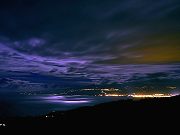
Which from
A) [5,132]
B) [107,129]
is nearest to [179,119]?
[107,129]

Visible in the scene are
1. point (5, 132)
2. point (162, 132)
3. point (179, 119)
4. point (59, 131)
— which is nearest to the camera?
point (162, 132)

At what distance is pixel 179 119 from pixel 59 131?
1565 cm

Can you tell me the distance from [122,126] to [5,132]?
18.2m

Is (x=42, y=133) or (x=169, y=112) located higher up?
(x=169, y=112)

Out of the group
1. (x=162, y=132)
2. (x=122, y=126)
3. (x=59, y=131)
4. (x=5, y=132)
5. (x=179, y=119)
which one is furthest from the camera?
(x=5, y=132)

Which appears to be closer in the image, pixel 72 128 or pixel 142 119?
pixel 142 119

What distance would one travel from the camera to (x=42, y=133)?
99.9 ft

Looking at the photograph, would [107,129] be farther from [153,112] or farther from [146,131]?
[153,112]

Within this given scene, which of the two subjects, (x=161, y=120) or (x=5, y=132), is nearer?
(x=161, y=120)

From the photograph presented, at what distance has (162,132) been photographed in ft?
73.2

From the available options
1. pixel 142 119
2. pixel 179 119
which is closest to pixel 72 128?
pixel 142 119

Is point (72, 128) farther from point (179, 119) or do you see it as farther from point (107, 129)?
point (179, 119)

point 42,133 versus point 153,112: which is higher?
point 153,112

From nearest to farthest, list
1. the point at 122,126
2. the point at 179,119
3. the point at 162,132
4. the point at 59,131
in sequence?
1. the point at 162,132
2. the point at 179,119
3. the point at 122,126
4. the point at 59,131
